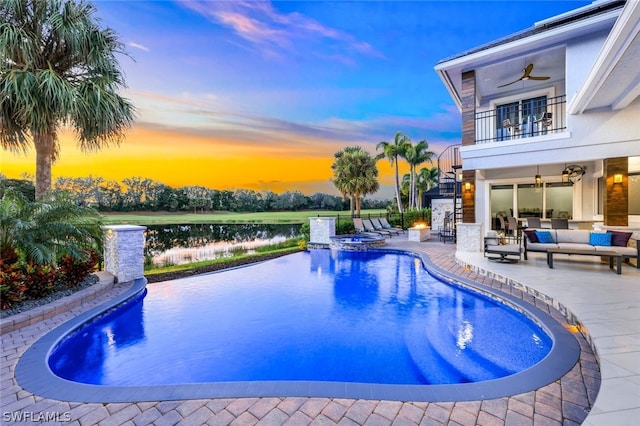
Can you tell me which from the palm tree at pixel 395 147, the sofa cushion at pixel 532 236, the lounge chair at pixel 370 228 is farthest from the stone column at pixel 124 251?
the palm tree at pixel 395 147

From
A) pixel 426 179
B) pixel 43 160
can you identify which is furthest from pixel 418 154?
pixel 43 160

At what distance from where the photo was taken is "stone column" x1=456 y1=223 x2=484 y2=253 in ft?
32.8

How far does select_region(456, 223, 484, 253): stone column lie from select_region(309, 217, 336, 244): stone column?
6.12 metres

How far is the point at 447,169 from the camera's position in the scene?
17.0 metres

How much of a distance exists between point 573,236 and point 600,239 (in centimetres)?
56

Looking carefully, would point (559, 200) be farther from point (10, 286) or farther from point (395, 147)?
point (10, 286)

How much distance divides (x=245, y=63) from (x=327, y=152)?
1235 cm

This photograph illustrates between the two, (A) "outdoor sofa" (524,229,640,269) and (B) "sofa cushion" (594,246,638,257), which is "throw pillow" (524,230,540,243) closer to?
(A) "outdoor sofa" (524,229,640,269)

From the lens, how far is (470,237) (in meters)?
10.1

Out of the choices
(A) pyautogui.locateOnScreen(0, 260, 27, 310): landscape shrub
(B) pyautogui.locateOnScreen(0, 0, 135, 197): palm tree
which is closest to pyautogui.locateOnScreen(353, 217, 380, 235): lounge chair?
(B) pyautogui.locateOnScreen(0, 0, 135, 197): palm tree

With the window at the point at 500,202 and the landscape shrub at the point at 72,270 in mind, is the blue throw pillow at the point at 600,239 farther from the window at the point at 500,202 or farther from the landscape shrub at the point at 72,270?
the landscape shrub at the point at 72,270

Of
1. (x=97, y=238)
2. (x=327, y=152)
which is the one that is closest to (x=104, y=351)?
(x=97, y=238)

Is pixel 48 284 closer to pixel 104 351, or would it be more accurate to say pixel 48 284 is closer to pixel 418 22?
pixel 104 351

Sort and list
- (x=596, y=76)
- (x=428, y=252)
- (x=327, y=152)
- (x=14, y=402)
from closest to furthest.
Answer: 1. (x=14, y=402)
2. (x=596, y=76)
3. (x=428, y=252)
4. (x=327, y=152)
